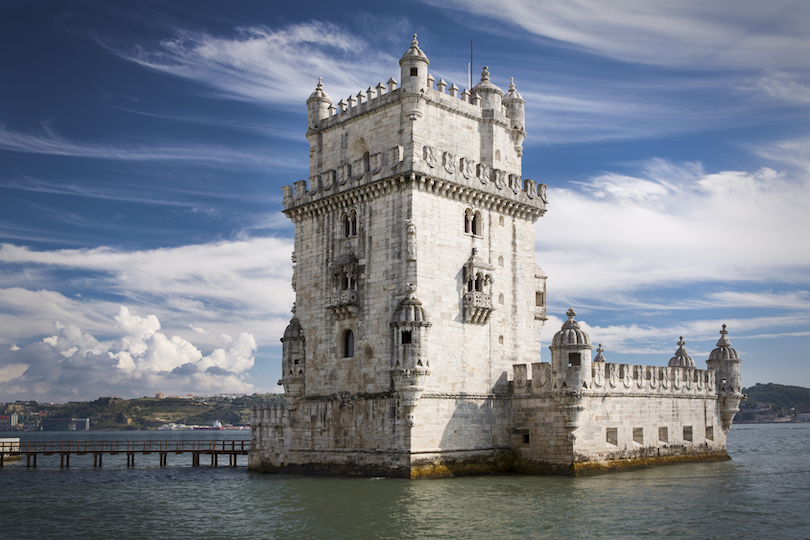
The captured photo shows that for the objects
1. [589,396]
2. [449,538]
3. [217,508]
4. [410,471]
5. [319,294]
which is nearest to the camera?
[449,538]

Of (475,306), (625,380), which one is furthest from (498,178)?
(625,380)

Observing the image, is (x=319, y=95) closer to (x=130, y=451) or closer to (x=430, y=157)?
(x=430, y=157)

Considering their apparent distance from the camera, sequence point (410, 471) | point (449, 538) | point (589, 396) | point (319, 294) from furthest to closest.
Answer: point (319, 294) < point (589, 396) < point (410, 471) < point (449, 538)

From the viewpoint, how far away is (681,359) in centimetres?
5216

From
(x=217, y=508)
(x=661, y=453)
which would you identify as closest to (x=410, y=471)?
(x=217, y=508)

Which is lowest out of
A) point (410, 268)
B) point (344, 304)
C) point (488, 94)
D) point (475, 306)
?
point (475, 306)

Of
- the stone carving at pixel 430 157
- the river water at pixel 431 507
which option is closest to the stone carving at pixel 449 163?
the stone carving at pixel 430 157

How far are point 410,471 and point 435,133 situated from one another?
57.2 ft

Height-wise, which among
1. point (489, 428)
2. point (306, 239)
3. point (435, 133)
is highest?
point (435, 133)

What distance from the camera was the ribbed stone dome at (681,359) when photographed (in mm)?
51875

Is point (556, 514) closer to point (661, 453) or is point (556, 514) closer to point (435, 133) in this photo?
point (661, 453)

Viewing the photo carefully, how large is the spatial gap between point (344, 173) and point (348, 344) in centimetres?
931

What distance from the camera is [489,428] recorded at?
41.6 meters

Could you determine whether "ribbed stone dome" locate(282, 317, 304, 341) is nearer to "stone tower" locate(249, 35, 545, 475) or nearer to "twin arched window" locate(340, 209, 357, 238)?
"stone tower" locate(249, 35, 545, 475)
